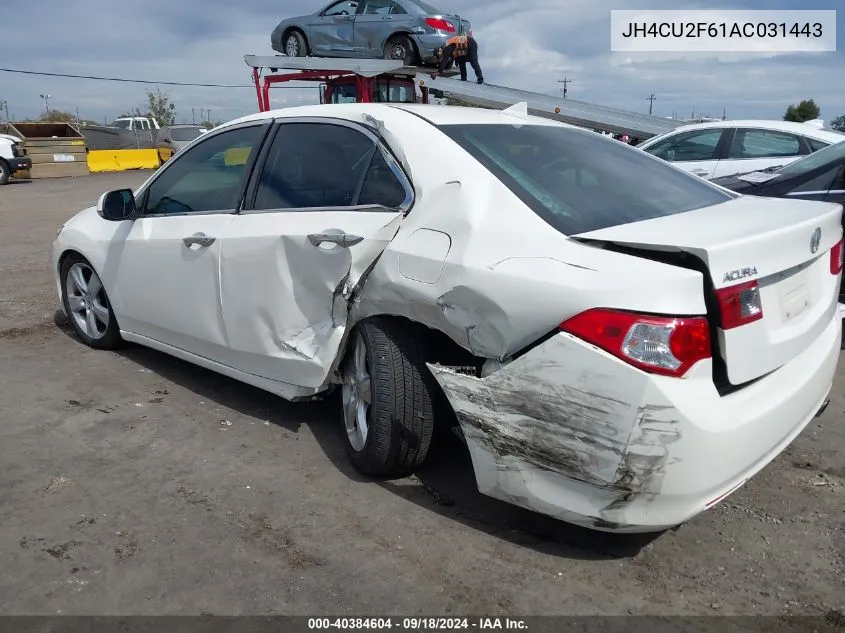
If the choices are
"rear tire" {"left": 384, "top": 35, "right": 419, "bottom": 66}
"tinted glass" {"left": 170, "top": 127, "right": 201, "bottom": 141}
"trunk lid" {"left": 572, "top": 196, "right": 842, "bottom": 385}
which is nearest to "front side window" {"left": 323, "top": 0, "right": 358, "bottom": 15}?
"rear tire" {"left": 384, "top": 35, "right": 419, "bottom": 66}

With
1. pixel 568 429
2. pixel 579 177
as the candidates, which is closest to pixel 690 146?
pixel 579 177

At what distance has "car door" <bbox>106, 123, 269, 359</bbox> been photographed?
3.78 m

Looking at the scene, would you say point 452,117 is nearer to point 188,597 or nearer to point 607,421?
point 607,421

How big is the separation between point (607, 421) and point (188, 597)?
152 cm

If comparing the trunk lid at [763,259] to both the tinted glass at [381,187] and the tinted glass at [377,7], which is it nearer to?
the tinted glass at [381,187]

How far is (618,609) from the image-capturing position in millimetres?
2367

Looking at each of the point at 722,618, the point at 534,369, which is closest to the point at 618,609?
the point at 722,618

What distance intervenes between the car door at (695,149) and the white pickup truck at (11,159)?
19.4 metres

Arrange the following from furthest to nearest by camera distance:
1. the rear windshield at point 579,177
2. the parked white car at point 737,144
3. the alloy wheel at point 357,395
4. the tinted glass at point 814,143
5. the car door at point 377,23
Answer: the car door at point 377,23 → the parked white car at point 737,144 → the tinted glass at point 814,143 → the alloy wheel at point 357,395 → the rear windshield at point 579,177

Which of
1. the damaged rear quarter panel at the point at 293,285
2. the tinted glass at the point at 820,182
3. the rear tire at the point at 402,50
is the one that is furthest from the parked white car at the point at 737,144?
the damaged rear quarter panel at the point at 293,285

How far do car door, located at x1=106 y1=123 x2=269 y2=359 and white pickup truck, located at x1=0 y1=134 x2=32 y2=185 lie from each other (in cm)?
1992

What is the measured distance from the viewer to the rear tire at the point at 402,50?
44.1ft

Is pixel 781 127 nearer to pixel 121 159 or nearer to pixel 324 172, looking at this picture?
pixel 324 172

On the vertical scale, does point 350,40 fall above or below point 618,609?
above
